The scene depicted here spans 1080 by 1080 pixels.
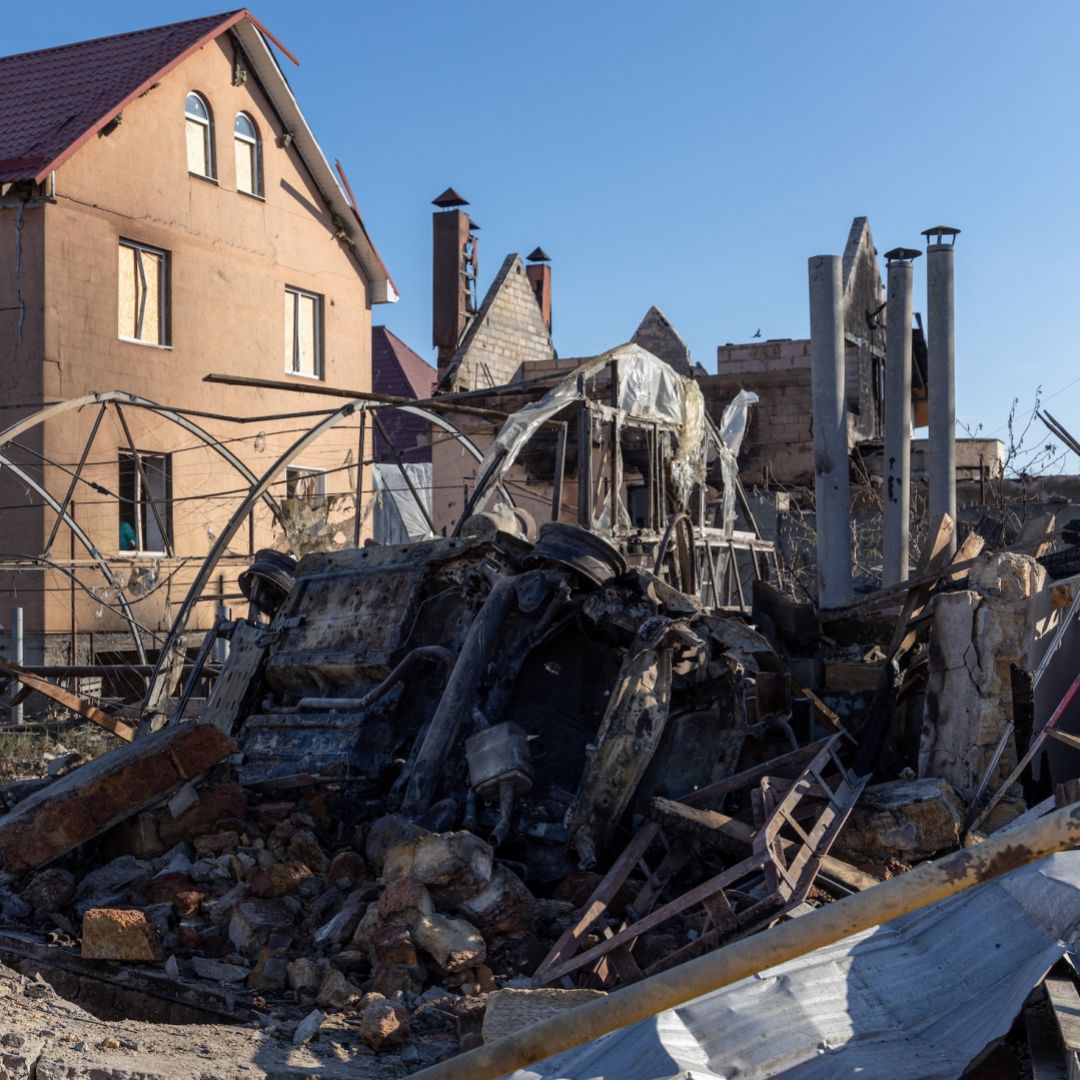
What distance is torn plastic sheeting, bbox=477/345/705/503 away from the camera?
12719 millimetres

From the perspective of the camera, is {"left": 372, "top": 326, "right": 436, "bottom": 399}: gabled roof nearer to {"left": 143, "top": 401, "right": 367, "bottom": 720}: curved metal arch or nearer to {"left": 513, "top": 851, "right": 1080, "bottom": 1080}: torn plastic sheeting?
{"left": 143, "top": 401, "right": 367, "bottom": 720}: curved metal arch

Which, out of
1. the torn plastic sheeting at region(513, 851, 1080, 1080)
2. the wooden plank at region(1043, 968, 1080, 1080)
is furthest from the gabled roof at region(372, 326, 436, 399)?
the wooden plank at region(1043, 968, 1080, 1080)

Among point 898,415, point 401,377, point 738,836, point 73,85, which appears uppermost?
point 73,85

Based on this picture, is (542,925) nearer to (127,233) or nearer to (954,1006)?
(954,1006)

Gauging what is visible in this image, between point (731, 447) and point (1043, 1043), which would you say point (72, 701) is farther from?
point (731, 447)

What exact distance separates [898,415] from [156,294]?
1186cm

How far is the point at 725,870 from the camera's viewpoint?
616 cm

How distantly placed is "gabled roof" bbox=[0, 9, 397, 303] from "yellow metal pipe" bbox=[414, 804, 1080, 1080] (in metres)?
16.5

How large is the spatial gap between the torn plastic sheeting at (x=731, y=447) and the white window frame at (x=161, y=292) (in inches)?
323

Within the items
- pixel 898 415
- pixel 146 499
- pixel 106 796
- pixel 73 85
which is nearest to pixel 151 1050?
pixel 106 796

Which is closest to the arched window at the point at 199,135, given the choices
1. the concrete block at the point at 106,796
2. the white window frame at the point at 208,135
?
the white window frame at the point at 208,135

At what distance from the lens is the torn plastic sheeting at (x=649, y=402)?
12719mm

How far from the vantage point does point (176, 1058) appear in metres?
4.69

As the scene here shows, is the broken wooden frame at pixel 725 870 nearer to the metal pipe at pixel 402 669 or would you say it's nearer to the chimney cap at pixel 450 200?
the metal pipe at pixel 402 669
